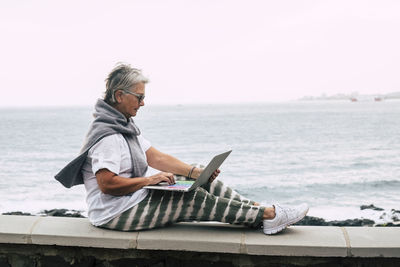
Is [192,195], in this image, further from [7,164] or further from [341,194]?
[7,164]

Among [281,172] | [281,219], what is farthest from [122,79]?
[281,172]

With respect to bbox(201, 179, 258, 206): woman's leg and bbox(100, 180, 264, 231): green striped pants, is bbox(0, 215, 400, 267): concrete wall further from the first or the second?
bbox(201, 179, 258, 206): woman's leg

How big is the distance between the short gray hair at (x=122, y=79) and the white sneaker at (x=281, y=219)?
1167 millimetres

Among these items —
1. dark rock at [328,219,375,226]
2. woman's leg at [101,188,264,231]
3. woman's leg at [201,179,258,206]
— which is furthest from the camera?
dark rock at [328,219,375,226]

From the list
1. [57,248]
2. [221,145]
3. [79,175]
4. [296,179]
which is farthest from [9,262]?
[221,145]

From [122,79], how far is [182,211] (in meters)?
0.89

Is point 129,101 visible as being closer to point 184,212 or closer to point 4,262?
point 184,212

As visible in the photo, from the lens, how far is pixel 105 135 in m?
2.93

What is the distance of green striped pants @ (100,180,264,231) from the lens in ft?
9.72

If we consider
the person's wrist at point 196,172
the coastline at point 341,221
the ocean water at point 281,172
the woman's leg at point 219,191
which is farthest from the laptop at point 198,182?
the ocean water at point 281,172

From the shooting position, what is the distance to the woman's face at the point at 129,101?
306 cm

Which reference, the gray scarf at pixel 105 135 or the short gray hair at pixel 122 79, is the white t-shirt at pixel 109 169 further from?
the short gray hair at pixel 122 79

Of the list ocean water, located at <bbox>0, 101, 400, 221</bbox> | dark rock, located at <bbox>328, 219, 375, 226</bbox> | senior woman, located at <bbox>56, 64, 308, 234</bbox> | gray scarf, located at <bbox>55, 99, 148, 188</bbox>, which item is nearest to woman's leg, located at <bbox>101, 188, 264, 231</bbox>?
senior woman, located at <bbox>56, 64, 308, 234</bbox>

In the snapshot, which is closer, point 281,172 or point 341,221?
point 341,221
